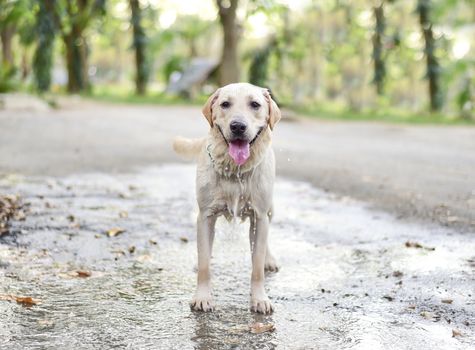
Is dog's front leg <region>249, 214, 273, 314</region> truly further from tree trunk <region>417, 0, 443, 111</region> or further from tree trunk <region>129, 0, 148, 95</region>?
tree trunk <region>129, 0, 148, 95</region>

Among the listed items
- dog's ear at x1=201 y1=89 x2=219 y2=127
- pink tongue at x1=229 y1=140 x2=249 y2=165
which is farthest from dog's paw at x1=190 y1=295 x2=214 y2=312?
dog's ear at x1=201 y1=89 x2=219 y2=127

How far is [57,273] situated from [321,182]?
5638 mm

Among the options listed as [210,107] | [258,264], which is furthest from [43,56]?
[258,264]

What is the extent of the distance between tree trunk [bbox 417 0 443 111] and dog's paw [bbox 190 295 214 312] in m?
27.1

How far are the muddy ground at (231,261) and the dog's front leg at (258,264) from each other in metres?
0.11

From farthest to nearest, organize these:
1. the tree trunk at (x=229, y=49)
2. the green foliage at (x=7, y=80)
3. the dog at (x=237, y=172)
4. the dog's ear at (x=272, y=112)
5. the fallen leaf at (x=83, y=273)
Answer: the tree trunk at (x=229, y=49) → the green foliage at (x=7, y=80) → the fallen leaf at (x=83, y=273) → the dog's ear at (x=272, y=112) → the dog at (x=237, y=172)

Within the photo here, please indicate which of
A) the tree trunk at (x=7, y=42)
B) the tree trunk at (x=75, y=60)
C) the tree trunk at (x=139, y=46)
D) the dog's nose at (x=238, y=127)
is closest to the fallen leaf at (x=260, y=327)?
the dog's nose at (x=238, y=127)

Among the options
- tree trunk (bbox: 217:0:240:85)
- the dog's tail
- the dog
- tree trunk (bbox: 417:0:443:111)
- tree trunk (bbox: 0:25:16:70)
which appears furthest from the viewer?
tree trunk (bbox: 0:25:16:70)

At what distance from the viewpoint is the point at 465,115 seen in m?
25.4

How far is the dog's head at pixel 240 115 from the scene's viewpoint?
4176 mm

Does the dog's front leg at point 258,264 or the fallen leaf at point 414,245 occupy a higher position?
the dog's front leg at point 258,264

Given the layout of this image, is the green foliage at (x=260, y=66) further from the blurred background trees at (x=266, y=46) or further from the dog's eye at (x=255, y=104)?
the dog's eye at (x=255, y=104)

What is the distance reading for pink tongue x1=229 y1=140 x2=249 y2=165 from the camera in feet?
13.8

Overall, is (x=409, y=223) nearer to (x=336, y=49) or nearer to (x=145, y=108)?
(x=145, y=108)
